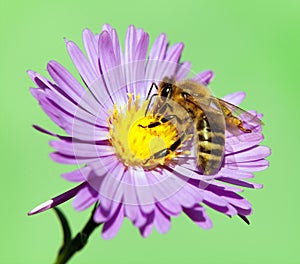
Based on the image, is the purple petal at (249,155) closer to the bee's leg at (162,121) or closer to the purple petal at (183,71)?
the bee's leg at (162,121)

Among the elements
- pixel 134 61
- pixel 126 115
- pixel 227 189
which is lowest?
pixel 227 189

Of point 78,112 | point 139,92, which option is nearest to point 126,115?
point 139,92

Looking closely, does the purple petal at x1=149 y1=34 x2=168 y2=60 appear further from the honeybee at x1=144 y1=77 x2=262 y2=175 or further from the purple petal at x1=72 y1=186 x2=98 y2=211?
the purple petal at x1=72 y1=186 x2=98 y2=211

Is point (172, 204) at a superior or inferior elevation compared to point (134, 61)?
inferior

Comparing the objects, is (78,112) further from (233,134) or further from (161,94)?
(233,134)

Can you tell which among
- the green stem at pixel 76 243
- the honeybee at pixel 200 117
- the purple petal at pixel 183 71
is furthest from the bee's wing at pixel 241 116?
the green stem at pixel 76 243

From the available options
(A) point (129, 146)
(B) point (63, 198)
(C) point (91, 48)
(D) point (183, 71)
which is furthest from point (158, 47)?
(B) point (63, 198)

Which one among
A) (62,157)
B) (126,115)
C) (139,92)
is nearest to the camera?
(62,157)
